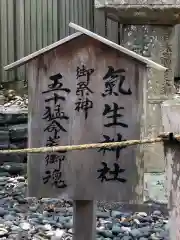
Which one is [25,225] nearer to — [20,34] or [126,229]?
[126,229]

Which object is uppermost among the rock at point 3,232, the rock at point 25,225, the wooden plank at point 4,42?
the wooden plank at point 4,42

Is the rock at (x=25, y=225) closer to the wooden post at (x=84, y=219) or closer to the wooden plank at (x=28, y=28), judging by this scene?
the wooden post at (x=84, y=219)

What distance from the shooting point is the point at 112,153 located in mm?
3260

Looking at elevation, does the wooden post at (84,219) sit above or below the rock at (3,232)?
above

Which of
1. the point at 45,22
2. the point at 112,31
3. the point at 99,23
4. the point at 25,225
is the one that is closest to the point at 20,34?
the point at 45,22

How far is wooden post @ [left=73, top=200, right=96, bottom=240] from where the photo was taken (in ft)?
11.2

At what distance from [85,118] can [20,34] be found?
5.30m

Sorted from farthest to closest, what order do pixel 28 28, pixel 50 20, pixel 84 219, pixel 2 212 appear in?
1. pixel 50 20
2. pixel 28 28
3. pixel 2 212
4. pixel 84 219

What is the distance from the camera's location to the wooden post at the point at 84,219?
343 cm

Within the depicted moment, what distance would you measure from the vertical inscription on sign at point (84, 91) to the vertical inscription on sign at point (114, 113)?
9cm

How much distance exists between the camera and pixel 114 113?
3.24 metres

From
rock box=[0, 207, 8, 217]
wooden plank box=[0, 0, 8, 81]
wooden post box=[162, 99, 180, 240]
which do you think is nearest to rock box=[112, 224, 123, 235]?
rock box=[0, 207, 8, 217]

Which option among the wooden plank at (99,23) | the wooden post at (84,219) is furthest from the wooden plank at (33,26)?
the wooden post at (84,219)

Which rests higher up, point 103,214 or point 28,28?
point 28,28
